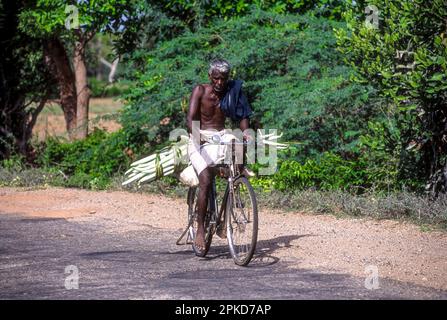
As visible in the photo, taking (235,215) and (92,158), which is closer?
(235,215)

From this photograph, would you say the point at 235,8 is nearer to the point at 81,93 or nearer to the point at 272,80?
the point at 272,80

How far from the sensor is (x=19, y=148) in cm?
1686

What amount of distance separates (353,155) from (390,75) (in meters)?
3.02

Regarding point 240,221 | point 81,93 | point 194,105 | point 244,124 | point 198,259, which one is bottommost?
point 198,259

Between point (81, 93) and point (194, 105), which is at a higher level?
point (81, 93)

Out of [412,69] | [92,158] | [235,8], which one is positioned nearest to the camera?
[412,69]

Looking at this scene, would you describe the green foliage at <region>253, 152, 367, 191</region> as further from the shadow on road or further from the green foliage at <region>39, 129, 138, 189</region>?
the green foliage at <region>39, 129, 138, 189</region>

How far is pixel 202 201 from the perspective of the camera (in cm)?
794

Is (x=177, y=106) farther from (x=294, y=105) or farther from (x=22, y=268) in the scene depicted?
(x=22, y=268)

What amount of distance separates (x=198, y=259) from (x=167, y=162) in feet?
5.00

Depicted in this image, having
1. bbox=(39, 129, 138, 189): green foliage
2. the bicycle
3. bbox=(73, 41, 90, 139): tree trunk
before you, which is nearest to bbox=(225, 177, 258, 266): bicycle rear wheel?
the bicycle

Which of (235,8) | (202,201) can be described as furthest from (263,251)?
(235,8)

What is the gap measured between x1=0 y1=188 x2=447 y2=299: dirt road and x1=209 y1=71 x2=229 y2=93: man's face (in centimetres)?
165

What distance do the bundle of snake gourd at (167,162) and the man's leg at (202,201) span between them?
617 millimetres
